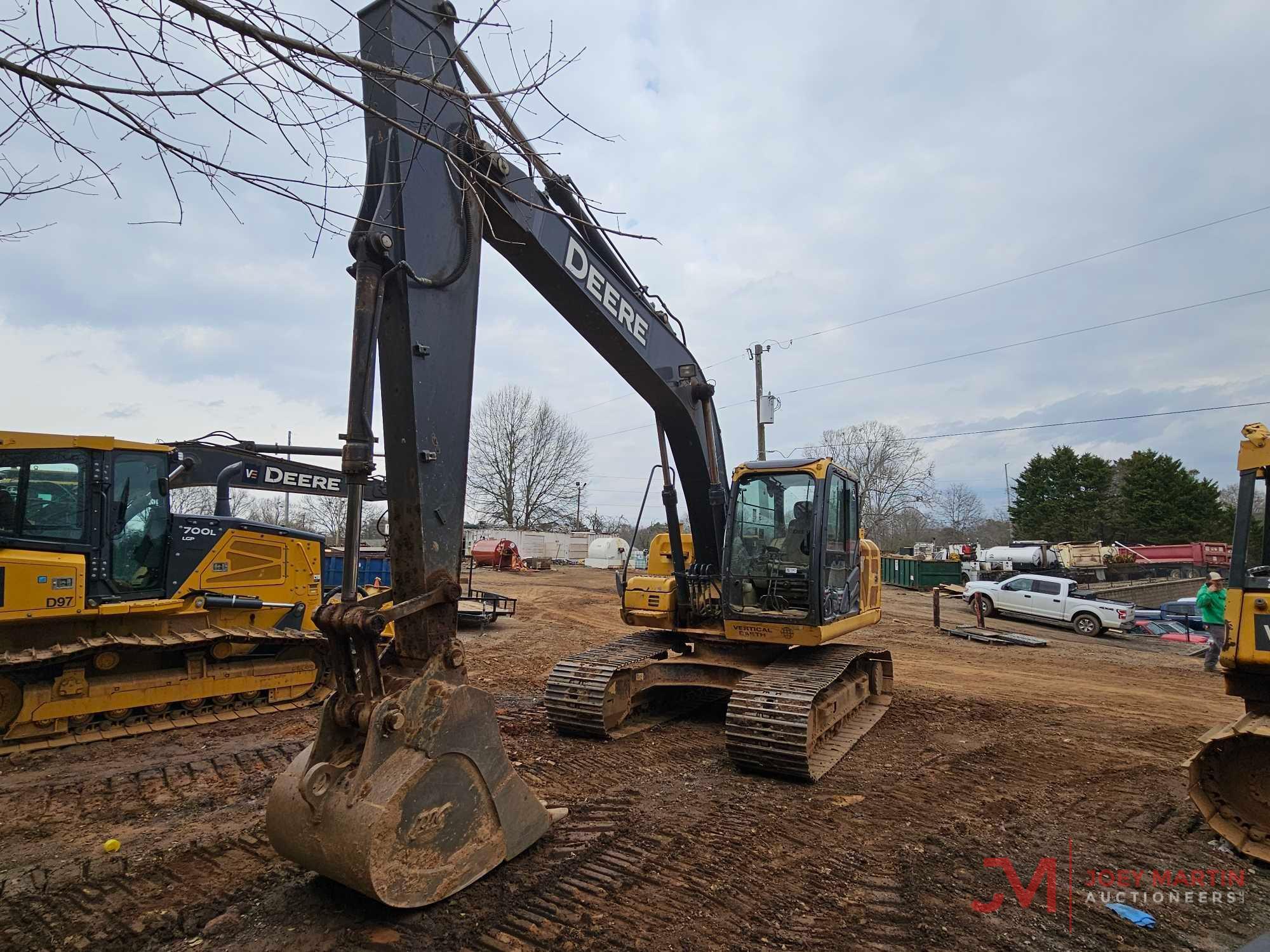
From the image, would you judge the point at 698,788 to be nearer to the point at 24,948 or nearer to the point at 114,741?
the point at 24,948

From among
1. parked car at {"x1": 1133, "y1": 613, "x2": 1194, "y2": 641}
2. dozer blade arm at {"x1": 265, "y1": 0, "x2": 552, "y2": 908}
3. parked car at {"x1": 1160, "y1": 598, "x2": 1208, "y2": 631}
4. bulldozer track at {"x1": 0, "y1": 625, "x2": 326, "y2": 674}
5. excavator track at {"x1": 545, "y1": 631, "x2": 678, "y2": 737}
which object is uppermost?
dozer blade arm at {"x1": 265, "y1": 0, "x2": 552, "y2": 908}

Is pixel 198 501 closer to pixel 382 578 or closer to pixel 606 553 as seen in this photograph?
pixel 382 578

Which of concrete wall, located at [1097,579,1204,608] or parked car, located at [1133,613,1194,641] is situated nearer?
parked car, located at [1133,613,1194,641]

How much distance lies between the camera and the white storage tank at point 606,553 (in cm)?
3641

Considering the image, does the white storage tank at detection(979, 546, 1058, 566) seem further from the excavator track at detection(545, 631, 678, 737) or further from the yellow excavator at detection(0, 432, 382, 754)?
the yellow excavator at detection(0, 432, 382, 754)

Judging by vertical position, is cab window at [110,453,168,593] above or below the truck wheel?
above

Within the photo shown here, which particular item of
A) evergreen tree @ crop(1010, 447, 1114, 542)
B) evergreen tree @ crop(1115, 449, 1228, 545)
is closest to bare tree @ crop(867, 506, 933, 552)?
evergreen tree @ crop(1010, 447, 1114, 542)

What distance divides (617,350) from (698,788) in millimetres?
3383

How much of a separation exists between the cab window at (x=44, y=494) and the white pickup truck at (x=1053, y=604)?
20340mm

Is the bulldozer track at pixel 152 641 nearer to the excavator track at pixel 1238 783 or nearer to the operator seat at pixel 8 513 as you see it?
the operator seat at pixel 8 513

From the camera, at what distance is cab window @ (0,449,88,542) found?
6.66 metres

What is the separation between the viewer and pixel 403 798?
9.90 ft

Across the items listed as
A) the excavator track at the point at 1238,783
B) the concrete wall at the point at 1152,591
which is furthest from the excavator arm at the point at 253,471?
the concrete wall at the point at 1152,591

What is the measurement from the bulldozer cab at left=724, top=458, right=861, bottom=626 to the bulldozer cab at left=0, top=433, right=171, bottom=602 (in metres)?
6.06
